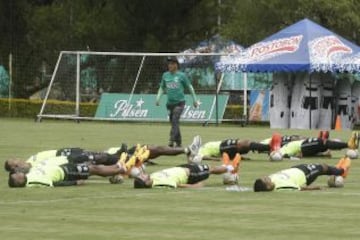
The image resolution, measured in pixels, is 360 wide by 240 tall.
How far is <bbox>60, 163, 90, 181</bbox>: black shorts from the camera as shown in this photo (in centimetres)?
1698

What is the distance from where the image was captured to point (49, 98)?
51844 millimetres

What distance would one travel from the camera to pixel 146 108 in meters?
49.1

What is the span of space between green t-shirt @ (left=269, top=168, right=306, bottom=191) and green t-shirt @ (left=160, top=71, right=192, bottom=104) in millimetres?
11231

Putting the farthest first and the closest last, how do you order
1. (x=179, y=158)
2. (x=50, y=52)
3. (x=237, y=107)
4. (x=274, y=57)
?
(x=50, y=52) → (x=237, y=107) → (x=274, y=57) → (x=179, y=158)

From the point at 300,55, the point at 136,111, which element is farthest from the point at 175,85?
the point at 136,111

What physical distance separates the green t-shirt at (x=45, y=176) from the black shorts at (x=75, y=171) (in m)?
0.07

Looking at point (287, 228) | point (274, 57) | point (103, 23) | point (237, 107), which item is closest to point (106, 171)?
point (287, 228)

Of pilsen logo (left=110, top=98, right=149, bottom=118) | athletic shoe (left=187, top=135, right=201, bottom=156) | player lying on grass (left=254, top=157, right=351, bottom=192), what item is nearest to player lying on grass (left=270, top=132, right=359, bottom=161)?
athletic shoe (left=187, top=135, right=201, bottom=156)

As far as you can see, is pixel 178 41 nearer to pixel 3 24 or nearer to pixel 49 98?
pixel 3 24

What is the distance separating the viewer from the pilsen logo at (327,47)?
4611 cm

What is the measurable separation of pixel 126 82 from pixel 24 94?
32.9 ft

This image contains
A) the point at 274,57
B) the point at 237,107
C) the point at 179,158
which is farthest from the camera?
the point at 237,107

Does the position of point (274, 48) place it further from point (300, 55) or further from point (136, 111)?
point (136, 111)

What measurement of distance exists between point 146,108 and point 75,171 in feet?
105
